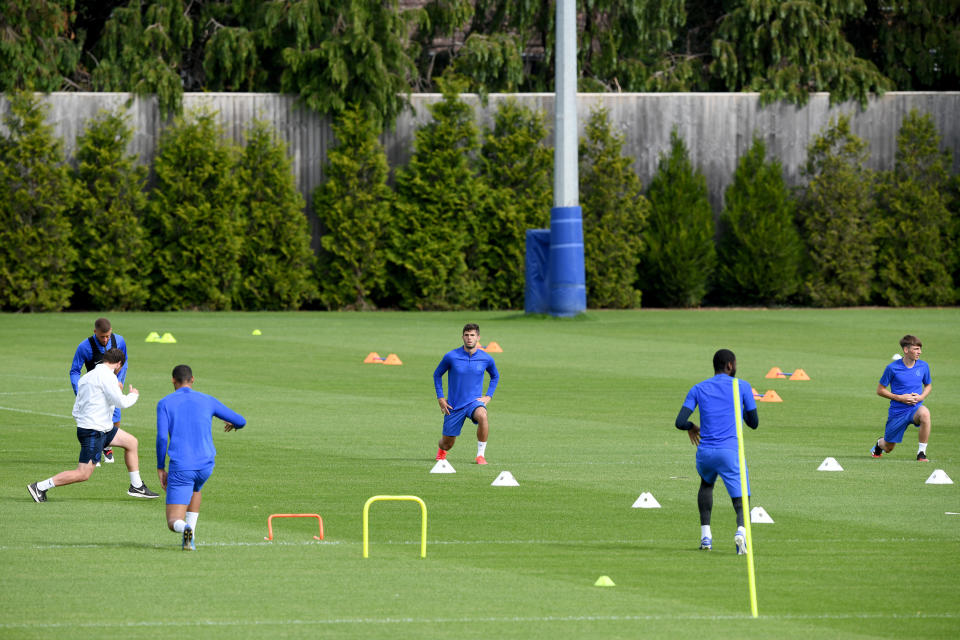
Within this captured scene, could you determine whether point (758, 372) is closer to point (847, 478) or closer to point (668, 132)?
point (847, 478)

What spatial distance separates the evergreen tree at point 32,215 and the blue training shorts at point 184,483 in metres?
25.0

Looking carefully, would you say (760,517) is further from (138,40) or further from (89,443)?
(138,40)

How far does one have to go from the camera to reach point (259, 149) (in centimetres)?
3809

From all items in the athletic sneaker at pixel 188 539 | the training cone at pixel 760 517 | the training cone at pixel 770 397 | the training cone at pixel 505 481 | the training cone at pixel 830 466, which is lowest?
the training cone at pixel 770 397

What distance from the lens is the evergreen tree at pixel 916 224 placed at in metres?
39.9

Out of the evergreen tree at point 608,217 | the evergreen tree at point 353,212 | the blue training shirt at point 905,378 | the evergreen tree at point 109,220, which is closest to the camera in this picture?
the blue training shirt at point 905,378

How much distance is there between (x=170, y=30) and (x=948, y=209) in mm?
20620

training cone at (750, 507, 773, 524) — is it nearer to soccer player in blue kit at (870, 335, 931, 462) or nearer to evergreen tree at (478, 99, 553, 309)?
soccer player in blue kit at (870, 335, 931, 462)

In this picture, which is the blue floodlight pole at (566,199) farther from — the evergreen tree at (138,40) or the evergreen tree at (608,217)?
the evergreen tree at (138,40)

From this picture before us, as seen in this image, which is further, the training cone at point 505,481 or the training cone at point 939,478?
the training cone at point 939,478

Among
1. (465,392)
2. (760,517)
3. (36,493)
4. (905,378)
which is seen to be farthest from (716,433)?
(36,493)

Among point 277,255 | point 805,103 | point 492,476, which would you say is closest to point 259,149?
point 277,255

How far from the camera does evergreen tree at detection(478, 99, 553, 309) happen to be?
3891 cm

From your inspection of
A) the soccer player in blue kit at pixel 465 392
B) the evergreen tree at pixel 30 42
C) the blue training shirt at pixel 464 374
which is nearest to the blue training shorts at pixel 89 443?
the soccer player in blue kit at pixel 465 392
